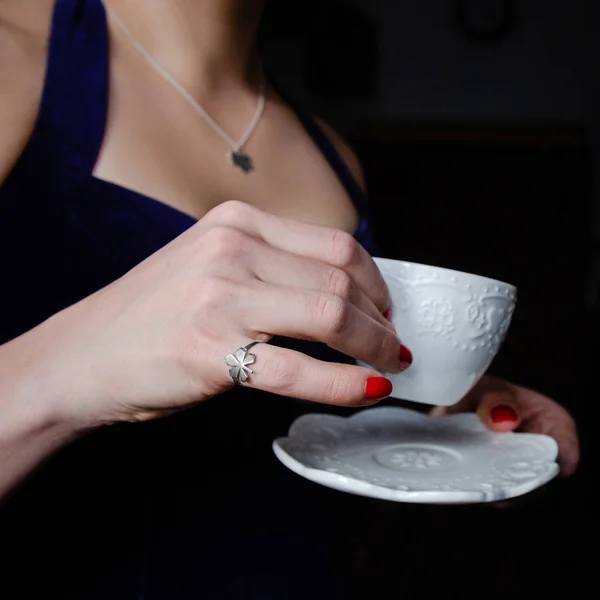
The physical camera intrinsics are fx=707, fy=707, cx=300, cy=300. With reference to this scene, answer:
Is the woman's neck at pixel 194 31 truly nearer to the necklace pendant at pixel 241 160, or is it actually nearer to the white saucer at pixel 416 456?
the necklace pendant at pixel 241 160

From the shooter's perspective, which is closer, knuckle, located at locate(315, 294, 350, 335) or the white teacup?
knuckle, located at locate(315, 294, 350, 335)

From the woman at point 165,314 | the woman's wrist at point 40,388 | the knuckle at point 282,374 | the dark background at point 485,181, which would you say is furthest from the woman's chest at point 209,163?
the dark background at point 485,181

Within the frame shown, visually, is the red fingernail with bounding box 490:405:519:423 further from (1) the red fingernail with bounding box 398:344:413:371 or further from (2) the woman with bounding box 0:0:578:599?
(1) the red fingernail with bounding box 398:344:413:371

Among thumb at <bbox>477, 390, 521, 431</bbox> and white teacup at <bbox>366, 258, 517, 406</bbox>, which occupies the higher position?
white teacup at <bbox>366, 258, 517, 406</bbox>

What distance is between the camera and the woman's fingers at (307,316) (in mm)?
501

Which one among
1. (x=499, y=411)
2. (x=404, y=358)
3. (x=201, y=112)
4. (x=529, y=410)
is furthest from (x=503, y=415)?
(x=201, y=112)

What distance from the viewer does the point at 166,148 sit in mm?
888

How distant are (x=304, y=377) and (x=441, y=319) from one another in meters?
0.21

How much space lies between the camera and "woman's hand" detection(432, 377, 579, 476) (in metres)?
0.89

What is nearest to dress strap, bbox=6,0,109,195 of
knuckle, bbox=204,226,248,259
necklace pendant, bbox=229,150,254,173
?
necklace pendant, bbox=229,150,254,173

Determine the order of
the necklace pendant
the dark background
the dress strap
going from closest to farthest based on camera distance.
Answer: the dress strap, the necklace pendant, the dark background

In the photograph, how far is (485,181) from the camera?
3195mm

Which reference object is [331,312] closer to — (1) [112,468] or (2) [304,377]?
(2) [304,377]

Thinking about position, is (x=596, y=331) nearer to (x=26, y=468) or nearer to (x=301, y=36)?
(x=301, y=36)
